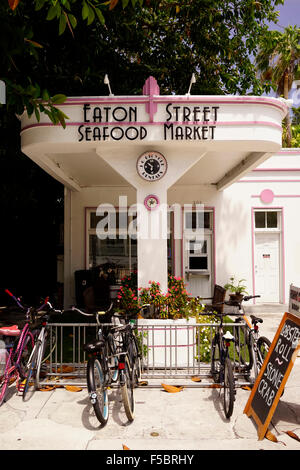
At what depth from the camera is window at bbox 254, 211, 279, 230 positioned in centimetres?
1171

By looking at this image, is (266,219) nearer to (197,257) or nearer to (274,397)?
(197,257)

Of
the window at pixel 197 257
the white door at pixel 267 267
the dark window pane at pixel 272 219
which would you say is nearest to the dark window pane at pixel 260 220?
the dark window pane at pixel 272 219

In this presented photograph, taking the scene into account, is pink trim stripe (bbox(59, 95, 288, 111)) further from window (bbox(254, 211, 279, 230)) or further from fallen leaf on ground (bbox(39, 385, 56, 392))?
window (bbox(254, 211, 279, 230))

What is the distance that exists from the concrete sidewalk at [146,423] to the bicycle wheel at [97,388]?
0.16 meters

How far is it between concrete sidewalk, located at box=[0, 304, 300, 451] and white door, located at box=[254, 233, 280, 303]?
6.42 metres

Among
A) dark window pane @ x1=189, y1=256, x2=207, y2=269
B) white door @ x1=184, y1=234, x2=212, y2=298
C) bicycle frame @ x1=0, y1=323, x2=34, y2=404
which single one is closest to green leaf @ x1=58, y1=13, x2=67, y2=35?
bicycle frame @ x1=0, y1=323, x2=34, y2=404

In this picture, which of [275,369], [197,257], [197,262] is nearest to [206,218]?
[197,257]

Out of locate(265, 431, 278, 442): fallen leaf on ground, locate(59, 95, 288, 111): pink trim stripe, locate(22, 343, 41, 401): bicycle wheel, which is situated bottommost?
locate(265, 431, 278, 442): fallen leaf on ground

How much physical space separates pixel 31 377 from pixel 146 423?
1.75 meters

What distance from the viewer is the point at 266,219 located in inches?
462

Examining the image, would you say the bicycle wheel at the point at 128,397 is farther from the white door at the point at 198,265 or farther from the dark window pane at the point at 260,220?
the dark window pane at the point at 260,220

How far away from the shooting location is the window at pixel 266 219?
38.4 feet

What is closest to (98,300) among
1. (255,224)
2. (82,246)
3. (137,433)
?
(82,246)
